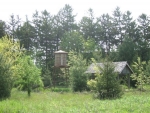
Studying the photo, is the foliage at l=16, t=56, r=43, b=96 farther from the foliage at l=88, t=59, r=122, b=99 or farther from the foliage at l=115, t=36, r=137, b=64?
the foliage at l=115, t=36, r=137, b=64

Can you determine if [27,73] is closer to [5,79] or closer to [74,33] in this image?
[5,79]

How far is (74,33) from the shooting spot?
45.8 metres

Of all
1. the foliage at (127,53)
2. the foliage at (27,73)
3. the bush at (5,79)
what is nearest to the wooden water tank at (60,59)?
the foliage at (27,73)

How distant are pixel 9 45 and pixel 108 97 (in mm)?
12394

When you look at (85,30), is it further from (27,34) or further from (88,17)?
(27,34)

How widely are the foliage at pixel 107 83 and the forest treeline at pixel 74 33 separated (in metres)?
27.0

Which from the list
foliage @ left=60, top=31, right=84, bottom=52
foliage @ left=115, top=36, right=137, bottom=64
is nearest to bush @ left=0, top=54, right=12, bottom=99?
Answer: foliage @ left=60, top=31, right=84, bottom=52

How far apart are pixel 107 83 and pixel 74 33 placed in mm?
29600

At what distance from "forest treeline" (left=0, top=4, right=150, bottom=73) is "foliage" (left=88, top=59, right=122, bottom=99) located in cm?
2695

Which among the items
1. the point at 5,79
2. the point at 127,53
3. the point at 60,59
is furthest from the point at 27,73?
the point at 127,53

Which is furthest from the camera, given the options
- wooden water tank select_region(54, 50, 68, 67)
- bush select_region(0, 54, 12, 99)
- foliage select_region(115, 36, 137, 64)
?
foliage select_region(115, 36, 137, 64)

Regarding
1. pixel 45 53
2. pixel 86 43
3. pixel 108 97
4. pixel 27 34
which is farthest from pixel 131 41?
pixel 108 97

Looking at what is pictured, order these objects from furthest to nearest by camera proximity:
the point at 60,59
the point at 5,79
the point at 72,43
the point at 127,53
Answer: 1. the point at 72,43
2. the point at 127,53
3. the point at 60,59
4. the point at 5,79

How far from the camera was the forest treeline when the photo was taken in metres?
45.7
